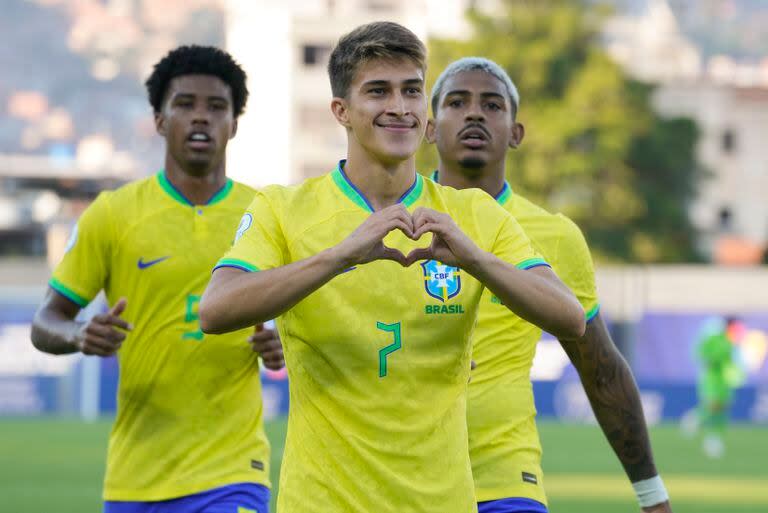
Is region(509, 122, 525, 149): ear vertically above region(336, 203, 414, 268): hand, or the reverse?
region(509, 122, 525, 149): ear

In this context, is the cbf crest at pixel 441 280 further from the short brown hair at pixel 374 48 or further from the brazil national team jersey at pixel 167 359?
the brazil national team jersey at pixel 167 359

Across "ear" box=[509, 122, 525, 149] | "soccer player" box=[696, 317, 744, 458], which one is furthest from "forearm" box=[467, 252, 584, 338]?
"soccer player" box=[696, 317, 744, 458]

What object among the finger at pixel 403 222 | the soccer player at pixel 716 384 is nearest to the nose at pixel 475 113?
the finger at pixel 403 222

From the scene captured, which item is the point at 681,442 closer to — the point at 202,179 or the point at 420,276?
the point at 202,179

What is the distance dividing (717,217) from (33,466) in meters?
79.1

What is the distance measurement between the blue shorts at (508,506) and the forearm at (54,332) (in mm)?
1900

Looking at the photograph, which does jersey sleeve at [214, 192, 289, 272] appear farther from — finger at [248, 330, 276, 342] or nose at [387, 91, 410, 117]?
finger at [248, 330, 276, 342]

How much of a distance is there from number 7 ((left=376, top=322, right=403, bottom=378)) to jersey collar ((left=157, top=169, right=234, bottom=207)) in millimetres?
2746

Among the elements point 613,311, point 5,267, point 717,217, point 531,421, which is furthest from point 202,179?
point 717,217

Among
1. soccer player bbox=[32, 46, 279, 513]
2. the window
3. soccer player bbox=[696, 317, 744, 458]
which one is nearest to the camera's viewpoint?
soccer player bbox=[32, 46, 279, 513]

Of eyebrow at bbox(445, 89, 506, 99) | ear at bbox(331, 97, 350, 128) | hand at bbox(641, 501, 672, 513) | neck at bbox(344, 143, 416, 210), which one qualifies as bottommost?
hand at bbox(641, 501, 672, 513)

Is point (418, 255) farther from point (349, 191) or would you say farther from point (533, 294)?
point (349, 191)

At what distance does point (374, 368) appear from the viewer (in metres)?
5.50

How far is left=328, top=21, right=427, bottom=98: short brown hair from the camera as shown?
545 cm
